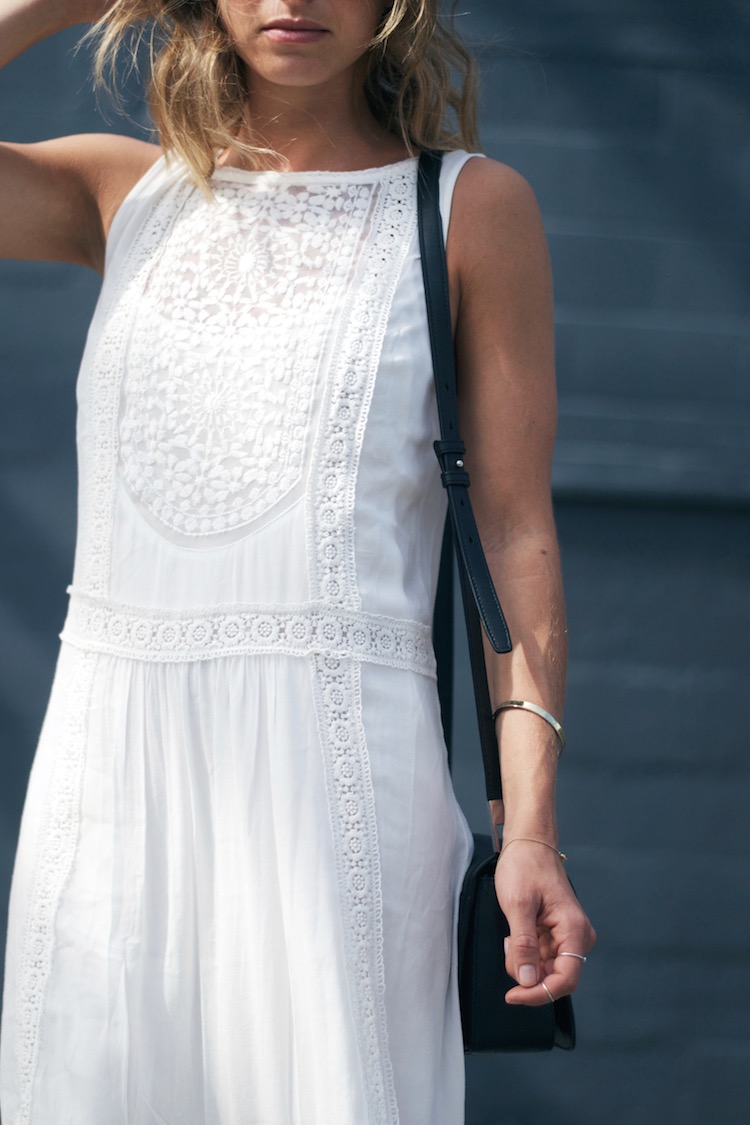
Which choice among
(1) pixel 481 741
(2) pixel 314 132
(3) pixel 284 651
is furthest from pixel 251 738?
(2) pixel 314 132

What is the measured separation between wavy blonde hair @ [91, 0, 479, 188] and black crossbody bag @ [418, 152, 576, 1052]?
168 mm

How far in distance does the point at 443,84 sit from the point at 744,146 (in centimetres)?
136

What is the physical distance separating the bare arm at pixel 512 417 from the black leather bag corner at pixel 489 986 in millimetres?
145

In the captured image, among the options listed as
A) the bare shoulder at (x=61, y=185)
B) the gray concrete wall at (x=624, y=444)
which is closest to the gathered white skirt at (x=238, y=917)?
the bare shoulder at (x=61, y=185)

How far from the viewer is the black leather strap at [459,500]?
1.55m

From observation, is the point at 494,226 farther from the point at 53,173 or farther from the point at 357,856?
the point at 357,856

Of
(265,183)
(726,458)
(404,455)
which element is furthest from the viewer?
(726,458)

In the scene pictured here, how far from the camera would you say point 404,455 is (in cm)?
161

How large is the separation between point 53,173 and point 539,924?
113 cm

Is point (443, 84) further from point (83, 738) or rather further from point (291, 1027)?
point (291, 1027)

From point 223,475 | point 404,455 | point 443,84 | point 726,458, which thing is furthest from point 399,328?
point 726,458

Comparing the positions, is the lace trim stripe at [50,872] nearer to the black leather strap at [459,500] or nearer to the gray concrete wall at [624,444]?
the black leather strap at [459,500]

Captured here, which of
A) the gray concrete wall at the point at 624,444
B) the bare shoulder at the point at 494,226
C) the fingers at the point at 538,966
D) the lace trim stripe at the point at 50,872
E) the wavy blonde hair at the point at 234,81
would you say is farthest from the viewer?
the gray concrete wall at the point at 624,444

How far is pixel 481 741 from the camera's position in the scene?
5.22ft
